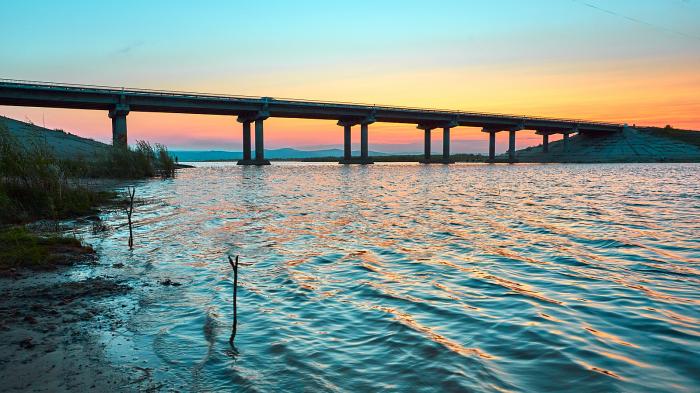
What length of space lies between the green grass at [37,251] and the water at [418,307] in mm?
748

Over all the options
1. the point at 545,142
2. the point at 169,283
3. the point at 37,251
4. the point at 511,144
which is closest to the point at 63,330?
the point at 169,283

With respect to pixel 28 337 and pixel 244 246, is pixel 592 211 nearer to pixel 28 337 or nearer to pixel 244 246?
pixel 244 246

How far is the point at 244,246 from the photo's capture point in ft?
40.7

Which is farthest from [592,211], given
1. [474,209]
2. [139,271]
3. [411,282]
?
[139,271]

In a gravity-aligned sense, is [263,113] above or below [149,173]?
above

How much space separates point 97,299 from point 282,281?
302 cm

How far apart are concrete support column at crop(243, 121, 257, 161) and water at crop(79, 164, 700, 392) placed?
7858 cm

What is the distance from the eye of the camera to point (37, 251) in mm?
9812

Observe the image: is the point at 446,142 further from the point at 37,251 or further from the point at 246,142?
the point at 37,251

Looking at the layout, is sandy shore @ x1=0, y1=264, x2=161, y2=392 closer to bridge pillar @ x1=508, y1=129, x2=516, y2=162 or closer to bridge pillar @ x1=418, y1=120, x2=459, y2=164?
bridge pillar @ x1=418, y1=120, x2=459, y2=164

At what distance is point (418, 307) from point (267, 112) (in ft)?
267

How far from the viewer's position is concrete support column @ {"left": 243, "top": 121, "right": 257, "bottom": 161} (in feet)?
302

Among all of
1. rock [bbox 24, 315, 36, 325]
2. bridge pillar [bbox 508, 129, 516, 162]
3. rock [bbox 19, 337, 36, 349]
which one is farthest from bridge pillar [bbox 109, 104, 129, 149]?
bridge pillar [bbox 508, 129, 516, 162]

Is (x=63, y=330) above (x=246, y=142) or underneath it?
underneath
